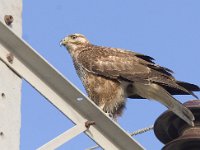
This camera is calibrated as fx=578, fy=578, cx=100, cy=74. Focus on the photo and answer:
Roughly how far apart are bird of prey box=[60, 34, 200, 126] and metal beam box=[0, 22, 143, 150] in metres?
3.02

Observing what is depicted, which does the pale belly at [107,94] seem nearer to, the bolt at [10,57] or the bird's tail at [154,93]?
the bird's tail at [154,93]

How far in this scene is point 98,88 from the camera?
6555 mm

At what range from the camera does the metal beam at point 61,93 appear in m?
2.72

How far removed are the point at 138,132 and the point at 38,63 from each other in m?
1.98

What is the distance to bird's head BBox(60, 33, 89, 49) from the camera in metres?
7.65

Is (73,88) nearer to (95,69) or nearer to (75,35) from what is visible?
(95,69)

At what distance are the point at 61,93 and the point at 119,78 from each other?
3866 mm

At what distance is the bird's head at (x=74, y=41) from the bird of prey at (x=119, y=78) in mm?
380

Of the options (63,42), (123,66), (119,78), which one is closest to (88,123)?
(119,78)

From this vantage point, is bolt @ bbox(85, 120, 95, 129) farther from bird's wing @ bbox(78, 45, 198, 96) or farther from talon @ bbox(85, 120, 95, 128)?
bird's wing @ bbox(78, 45, 198, 96)

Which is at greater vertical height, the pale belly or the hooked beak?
the hooked beak

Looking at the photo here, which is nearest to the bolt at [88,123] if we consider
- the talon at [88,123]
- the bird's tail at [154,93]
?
the talon at [88,123]

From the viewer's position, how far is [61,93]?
2.81m

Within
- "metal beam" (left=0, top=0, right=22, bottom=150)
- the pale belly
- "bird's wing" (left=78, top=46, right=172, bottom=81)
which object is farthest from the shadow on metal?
the pale belly
